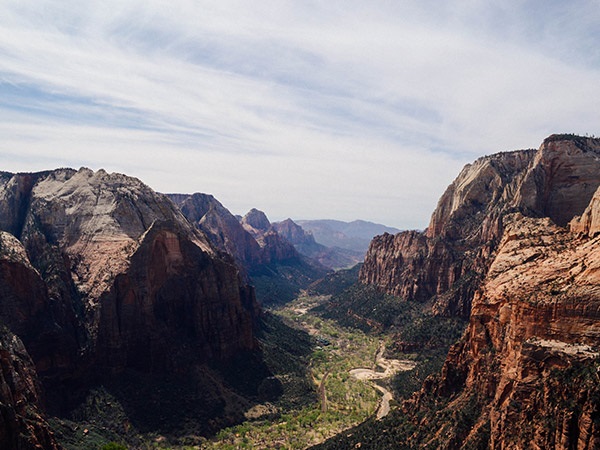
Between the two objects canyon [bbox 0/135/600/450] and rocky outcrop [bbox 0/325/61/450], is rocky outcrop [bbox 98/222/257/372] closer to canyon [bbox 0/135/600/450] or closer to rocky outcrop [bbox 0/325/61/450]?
canyon [bbox 0/135/600/450]

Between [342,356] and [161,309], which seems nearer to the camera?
[161,309]

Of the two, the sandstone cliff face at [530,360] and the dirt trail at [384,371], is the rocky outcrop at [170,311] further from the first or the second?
the sandstone cliff face at [530,360]

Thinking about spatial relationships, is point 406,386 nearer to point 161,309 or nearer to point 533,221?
point 533,221

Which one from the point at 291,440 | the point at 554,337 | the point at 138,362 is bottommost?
the point at 291,440

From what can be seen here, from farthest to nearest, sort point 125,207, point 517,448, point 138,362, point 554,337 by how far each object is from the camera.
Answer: point 125,207 → point 138,362 → point 554,337 → point 517,448

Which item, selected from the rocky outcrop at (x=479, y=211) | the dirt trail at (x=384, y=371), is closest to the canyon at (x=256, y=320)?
the rocky outcrop at (x=479, y=211)

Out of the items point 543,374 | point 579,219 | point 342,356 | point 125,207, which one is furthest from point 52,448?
point 342,356
